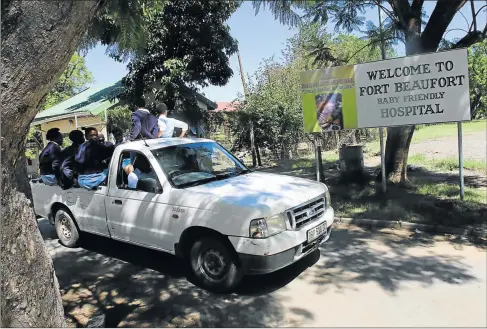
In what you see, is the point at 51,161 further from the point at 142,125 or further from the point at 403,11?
the point at 403,11

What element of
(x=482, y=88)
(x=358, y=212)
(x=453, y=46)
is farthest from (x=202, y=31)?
(x=482, y=88)

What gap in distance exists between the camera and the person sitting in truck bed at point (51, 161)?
6.68 metres

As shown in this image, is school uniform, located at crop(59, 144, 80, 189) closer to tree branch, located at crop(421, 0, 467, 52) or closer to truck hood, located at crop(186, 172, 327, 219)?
truck hood, located at crop(186, 172, 327, 219)

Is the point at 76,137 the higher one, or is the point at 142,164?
the point at 76,137

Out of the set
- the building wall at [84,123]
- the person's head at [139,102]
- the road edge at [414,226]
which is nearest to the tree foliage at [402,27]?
the road edge at [414,226]

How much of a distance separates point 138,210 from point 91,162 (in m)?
1.56

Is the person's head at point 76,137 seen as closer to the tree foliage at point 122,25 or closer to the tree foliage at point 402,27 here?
the tree foliage at point 122,25

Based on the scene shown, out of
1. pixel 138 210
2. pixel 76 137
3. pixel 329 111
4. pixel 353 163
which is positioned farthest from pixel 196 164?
pixel 353 163

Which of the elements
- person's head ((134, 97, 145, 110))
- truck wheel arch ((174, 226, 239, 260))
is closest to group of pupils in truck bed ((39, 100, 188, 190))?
truck wheel arch ((174, 226, 239, 260))

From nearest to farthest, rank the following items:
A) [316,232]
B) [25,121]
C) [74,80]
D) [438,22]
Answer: [25,121], [316,232], [438,22], [74,80]

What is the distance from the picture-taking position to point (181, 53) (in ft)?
46.3

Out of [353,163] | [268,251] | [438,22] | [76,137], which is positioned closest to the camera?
[268,251]

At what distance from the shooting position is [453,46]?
888 centimetres

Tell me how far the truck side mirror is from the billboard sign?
15.6ft
